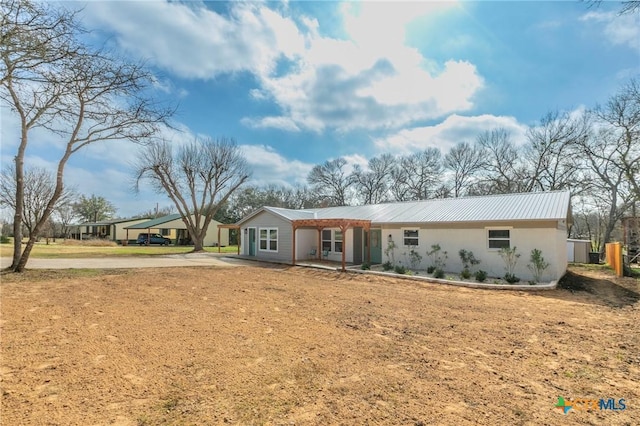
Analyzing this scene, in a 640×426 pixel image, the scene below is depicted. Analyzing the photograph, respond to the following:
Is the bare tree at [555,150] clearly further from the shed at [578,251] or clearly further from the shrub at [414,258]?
the shrub at [414,258]

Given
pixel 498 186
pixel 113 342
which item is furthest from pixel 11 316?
pixel 498 186

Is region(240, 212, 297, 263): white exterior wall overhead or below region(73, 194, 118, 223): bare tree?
below

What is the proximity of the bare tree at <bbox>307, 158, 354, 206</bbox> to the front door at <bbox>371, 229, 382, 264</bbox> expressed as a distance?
24.4 m

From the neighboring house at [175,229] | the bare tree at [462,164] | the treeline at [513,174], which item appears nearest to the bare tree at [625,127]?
the treeline at [513,174]

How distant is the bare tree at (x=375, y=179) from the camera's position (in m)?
38.5

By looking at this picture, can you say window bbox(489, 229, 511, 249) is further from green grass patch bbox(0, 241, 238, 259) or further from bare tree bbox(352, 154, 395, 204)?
bare tree bbox(352, 154, 395, 204)

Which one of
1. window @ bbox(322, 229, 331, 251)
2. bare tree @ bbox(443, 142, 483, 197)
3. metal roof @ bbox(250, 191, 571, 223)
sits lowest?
window @ bbox(322, 229, 331, 251)

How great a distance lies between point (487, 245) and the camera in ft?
40.8

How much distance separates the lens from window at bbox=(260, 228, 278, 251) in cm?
1872

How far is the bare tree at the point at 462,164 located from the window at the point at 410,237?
21089 millimetres

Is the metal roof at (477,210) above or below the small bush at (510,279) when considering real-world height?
above

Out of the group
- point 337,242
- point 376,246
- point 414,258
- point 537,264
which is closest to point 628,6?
point 537,264

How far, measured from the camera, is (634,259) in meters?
16.8

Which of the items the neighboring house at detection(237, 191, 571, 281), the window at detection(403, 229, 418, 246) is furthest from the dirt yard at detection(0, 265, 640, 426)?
the window at detection(403, 229, 418, 246)
